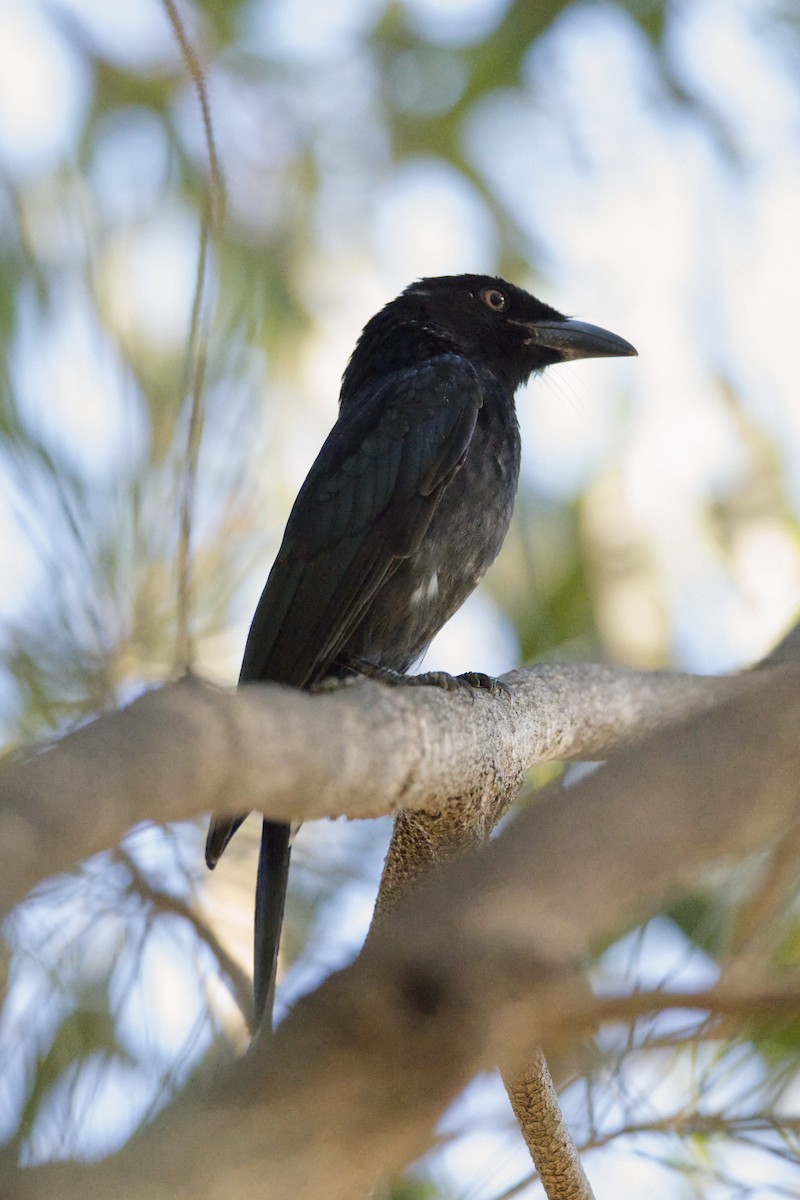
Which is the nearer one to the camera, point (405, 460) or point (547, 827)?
point (547, 827)

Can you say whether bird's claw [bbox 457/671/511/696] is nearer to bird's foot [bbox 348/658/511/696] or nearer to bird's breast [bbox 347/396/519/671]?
bird's foot [bbox 348/658/511/696]

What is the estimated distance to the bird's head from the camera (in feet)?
14.5

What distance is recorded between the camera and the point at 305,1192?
2.82 ft

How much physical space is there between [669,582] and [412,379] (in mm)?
2550

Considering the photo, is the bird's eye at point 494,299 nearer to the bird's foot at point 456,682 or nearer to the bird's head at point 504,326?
the bird's head at point 504,326

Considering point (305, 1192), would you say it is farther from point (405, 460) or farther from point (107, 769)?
point (405, 460)

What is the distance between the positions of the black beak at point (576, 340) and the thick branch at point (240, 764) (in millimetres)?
2073

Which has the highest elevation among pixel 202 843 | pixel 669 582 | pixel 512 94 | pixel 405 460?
pixel 512 94

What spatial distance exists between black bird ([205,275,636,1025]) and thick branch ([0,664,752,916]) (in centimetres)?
79

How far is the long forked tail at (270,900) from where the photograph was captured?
117 inches

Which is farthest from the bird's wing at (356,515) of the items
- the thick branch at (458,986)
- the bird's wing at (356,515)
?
the thick branch at (458,986)

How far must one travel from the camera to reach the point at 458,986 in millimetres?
958

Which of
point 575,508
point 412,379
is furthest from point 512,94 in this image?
point 412,379

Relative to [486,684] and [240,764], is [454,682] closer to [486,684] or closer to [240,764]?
[486,684]
